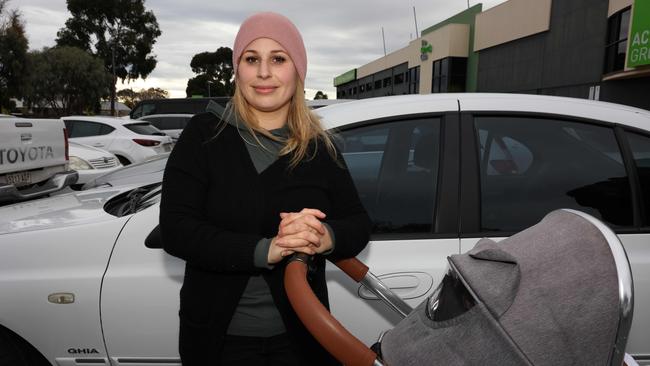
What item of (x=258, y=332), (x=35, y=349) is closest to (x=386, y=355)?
(x=258, y=332)

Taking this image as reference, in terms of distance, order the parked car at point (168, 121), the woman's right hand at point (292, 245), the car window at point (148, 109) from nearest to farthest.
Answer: the woman's right hand at point (292, 245) → the parked car at point (168, 121) → the car window at point (148, 109)

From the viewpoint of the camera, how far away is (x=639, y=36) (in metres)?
16.4

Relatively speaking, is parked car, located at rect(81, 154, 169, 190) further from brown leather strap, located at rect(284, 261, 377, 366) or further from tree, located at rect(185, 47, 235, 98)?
tree, located at rect(185, 47, 235, 98)

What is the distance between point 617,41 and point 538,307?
22.8 m

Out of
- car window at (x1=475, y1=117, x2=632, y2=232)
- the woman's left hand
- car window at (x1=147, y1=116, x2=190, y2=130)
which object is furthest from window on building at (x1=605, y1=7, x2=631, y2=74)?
the woman's left hand

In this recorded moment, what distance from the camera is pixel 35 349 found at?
2.10m

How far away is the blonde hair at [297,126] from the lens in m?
1.48

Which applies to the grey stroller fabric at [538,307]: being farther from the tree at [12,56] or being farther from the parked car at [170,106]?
the tree at [12,56]

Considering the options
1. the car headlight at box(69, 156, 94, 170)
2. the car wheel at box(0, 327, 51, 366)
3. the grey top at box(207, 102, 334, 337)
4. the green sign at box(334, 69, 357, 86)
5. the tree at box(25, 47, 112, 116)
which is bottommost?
the car wheel at box(0, 327, 51, 366)

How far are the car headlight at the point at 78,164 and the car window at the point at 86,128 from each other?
3.02 m

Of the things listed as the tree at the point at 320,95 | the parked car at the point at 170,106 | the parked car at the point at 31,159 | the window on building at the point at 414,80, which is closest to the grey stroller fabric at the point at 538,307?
the parked car at the point at 31,159

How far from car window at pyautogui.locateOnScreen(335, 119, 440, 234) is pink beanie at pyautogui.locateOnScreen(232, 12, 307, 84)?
0.54 meters

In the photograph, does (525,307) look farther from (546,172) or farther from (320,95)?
(320,95)

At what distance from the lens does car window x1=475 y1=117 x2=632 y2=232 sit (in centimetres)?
199
